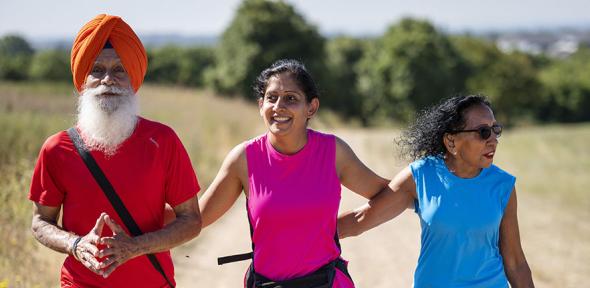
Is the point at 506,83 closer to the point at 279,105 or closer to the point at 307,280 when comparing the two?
the point at 279,105

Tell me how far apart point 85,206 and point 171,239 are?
420mm

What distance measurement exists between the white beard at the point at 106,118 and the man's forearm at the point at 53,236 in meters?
0.40

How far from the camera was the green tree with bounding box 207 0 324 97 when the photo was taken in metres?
37.1

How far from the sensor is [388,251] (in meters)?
8.74

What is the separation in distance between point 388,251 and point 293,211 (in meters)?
5.66

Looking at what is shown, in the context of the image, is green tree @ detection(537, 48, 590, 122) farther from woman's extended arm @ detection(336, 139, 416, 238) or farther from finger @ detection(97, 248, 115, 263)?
finger @ detection(97, 248, 115, 263)

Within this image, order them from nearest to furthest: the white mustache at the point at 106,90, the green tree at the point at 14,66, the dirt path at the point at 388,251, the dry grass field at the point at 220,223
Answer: the white mustache at the point at 106,90 → the dry grass field at the point at 220,223 → the dirt path at the point at 388,251 → the green tree at the point at 14,66

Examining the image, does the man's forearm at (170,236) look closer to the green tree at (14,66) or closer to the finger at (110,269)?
the finger at (110,269)

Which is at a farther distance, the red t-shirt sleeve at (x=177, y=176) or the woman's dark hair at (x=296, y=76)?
the woman's dark hair at (x=296, y=76)

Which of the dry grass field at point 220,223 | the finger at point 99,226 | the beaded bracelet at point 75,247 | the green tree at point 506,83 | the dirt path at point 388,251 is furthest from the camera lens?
the green tree at point 506,83

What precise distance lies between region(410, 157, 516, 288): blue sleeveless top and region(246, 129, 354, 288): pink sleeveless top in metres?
0.49

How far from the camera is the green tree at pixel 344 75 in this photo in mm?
47656

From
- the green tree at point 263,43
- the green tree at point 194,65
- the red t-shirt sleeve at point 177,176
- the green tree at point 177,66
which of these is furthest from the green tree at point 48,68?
the red t-shirt sleeve at point 177,176

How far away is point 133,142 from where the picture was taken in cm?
309
